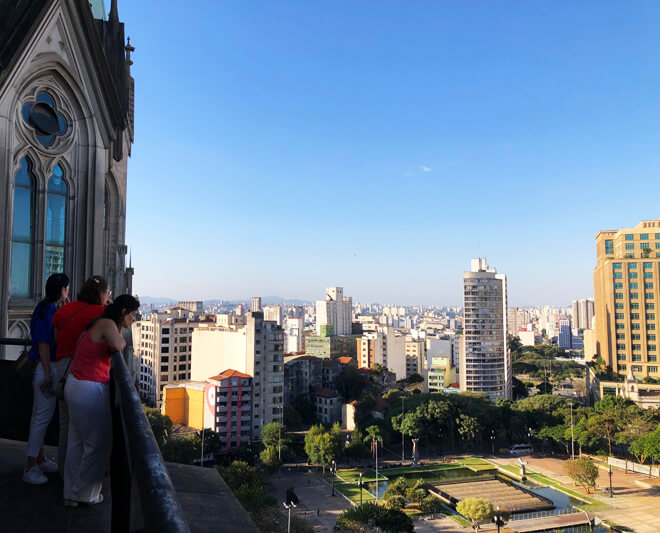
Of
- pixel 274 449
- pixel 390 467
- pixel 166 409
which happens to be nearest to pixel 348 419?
pixel 390 467

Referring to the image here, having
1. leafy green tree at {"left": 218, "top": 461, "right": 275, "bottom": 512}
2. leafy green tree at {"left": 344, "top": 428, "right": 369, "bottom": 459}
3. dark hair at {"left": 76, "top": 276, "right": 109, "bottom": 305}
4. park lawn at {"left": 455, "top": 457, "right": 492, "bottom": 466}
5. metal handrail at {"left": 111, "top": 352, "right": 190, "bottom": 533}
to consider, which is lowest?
park lawn at {"left": 455, "top": 457, "right": 492, "bottom": 466}

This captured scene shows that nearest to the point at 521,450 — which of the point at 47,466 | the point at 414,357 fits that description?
the point at 414,357

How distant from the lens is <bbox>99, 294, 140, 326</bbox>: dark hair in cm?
306

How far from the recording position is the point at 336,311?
113m

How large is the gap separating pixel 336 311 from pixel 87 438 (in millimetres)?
110933

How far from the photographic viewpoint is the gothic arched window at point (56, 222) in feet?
24.6

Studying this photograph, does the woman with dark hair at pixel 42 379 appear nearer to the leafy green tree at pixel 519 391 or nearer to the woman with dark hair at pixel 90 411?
the woman with dark hair at pixel 90 411

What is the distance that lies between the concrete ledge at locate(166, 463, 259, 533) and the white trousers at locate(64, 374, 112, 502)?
18.4 inches

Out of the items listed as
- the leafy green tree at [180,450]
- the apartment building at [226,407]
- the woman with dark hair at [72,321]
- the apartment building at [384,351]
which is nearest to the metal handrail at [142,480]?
the woman with dark hair at [72,321]

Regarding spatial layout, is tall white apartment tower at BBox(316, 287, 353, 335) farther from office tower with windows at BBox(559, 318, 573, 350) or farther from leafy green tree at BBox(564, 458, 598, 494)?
leafy green tree at BBox(564, 458, 598, 494)

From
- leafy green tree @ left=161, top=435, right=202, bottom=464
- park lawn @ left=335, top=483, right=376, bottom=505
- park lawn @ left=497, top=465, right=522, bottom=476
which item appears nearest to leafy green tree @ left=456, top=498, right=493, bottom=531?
park lawn @ left=335, top=483, right=376, bottom=505

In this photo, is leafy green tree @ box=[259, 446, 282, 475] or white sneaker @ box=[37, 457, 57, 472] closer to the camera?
white sneaker @ box=[37, 457, 57, 472]

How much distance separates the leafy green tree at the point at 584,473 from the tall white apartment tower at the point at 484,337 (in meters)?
21.9

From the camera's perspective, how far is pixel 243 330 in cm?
4050
